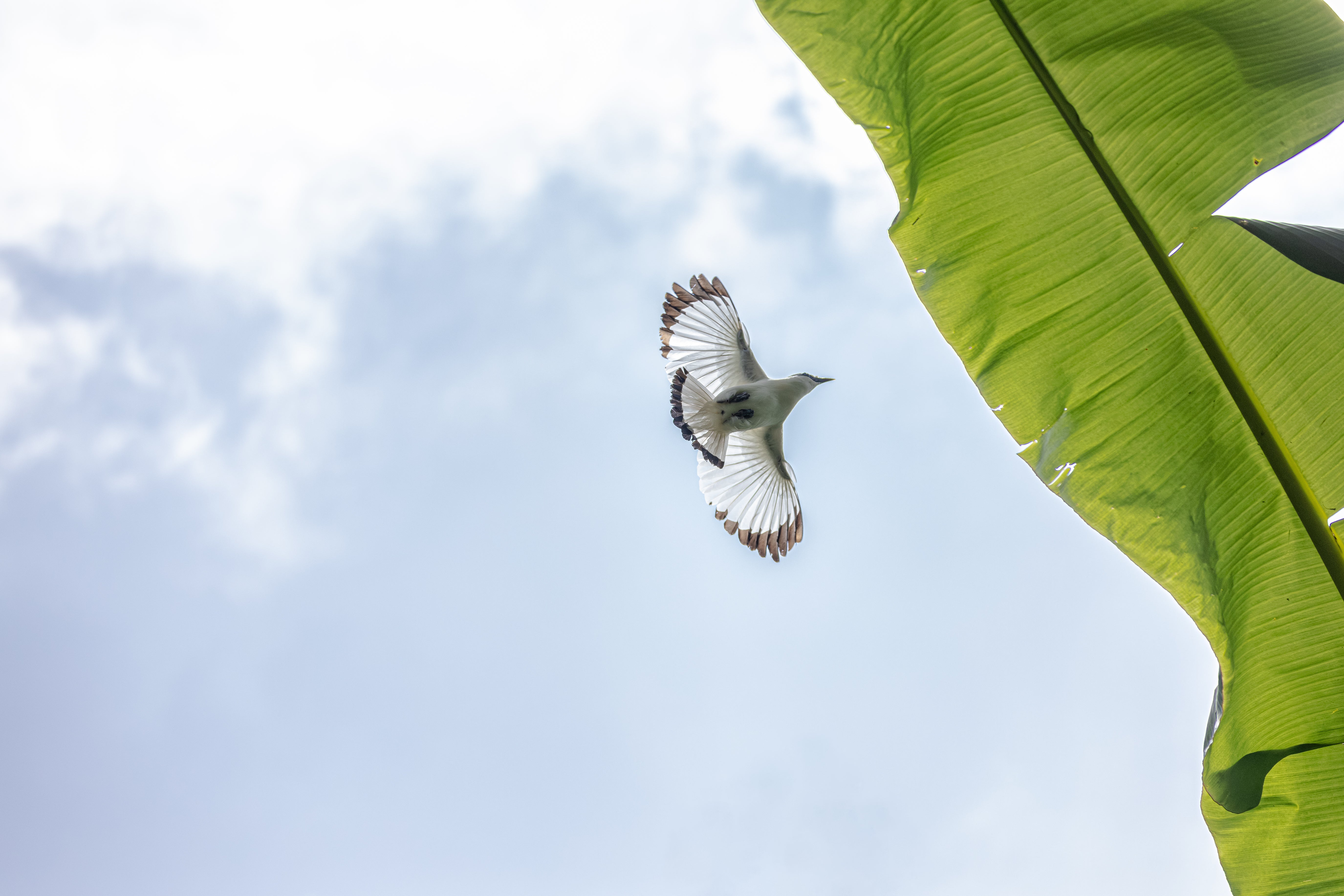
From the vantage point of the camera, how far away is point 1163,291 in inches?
84.8

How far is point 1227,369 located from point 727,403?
147 inches

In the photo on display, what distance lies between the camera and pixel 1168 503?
2.20 meters

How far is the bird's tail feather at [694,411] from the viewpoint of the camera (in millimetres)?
5602

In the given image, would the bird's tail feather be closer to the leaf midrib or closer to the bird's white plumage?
the bird's white plumage

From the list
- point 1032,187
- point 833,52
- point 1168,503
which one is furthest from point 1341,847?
point 833,52

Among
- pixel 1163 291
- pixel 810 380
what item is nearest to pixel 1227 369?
pixel 1163 291

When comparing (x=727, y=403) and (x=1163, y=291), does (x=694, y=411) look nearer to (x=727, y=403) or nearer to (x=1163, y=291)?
(x=727, y=403)

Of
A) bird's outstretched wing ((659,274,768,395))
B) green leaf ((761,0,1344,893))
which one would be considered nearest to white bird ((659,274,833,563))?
bird's outstretched wing ((659,274,768,395))

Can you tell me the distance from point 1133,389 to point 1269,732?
3.38 feet

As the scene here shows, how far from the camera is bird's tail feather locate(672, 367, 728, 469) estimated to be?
5.60 metres

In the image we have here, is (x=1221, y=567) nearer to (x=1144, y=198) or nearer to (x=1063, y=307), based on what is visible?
(x=1063, y=307)

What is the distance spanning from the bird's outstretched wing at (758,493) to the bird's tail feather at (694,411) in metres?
0.28

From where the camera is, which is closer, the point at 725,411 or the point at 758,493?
the point at 725,411

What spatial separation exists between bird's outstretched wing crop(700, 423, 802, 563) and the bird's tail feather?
0.90ft
